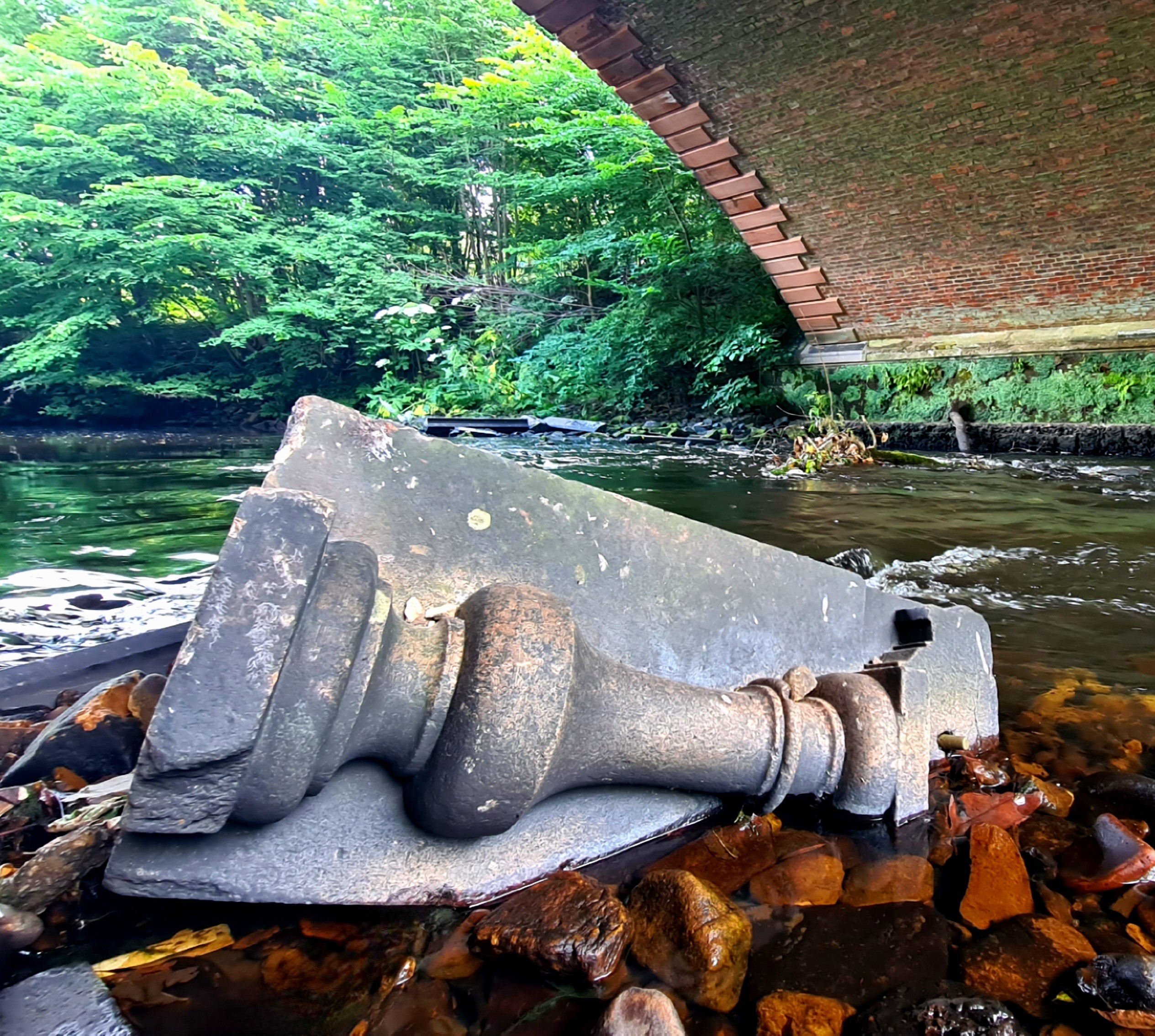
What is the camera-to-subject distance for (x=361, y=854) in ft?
3.91

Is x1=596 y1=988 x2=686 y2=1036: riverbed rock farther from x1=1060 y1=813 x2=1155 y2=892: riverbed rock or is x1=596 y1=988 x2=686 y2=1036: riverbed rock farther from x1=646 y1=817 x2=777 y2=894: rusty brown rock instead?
x1=1060 y1=813 x2=1155 y2=892: riverbed rock

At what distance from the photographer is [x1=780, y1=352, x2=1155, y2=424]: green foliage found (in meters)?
8.71

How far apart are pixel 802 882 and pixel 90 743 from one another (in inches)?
61.4

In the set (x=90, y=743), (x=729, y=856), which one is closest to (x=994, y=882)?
(x=729, y=856)

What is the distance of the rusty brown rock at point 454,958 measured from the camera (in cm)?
104

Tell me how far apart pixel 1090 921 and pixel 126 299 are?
24.1 metres

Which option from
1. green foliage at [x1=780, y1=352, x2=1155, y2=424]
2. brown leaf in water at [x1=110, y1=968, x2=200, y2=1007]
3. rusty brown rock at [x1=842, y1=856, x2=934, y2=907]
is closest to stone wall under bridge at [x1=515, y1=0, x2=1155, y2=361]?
green foliage at [x1=780, y1=352, x2=1155, y2=424]

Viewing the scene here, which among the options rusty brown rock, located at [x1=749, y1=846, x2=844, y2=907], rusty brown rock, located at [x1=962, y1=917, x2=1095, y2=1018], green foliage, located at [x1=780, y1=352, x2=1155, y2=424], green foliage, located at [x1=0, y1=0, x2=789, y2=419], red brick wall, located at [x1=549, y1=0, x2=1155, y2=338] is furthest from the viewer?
green foliage, located at [x1=0, y1=0, x2=789, y2=419]

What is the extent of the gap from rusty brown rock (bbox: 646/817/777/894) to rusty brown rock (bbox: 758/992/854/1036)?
250 mm

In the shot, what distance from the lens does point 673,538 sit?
1.74m

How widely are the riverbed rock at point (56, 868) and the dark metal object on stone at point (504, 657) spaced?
0.61ft

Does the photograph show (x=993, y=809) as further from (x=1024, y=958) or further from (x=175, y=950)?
(x=175, y=950)

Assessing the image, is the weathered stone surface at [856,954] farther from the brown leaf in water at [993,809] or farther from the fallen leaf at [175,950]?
the fallen leaf at [175,950]

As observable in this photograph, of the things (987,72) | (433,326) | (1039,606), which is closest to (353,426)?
(1039,606)
